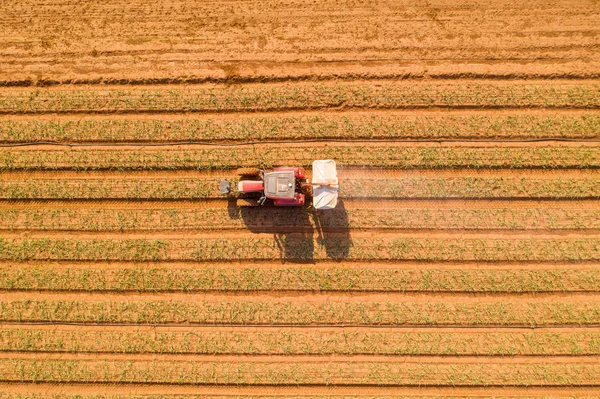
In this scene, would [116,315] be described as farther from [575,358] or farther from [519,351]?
[575,358]

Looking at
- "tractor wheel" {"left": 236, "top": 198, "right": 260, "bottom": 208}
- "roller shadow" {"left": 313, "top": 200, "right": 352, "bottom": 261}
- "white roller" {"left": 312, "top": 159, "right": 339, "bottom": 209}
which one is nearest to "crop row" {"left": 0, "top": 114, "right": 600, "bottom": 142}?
"white roller" {"left": 312, "top": 159, "right": 339, "bottom": 209}

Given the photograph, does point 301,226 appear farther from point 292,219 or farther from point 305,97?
point 305,97

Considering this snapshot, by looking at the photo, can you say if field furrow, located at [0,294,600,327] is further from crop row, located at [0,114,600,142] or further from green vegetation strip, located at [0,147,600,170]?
crop row, located at [0,114,600,142]

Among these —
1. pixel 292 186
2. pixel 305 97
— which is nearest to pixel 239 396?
pixel 292 186

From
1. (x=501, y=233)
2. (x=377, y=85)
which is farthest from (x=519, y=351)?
(x=377, y=85)

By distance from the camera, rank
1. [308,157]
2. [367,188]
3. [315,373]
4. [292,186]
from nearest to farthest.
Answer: [292,186], [315,373], [367,188], [308,157]

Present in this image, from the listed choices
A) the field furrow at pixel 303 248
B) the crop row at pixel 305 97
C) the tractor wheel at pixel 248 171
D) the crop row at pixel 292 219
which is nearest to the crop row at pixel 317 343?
the field furrow at pixel 303 248
